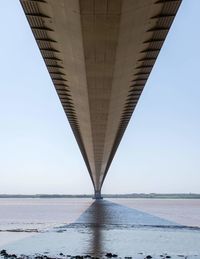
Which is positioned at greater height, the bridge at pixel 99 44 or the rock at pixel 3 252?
the bridge at pixel 99 44

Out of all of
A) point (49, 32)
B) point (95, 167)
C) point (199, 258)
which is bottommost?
point (199, 258)

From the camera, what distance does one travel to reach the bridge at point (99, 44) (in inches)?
563

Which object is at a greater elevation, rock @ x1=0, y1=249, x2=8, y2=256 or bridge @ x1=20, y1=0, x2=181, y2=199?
bridge @ x1=20, y1=0, x2=181, y2=199

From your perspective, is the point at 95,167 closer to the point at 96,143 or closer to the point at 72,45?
the point at 96,143

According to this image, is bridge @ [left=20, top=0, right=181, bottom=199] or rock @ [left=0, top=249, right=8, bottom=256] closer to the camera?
bridge @ [left=20, top=0, right=181, bottom=199]

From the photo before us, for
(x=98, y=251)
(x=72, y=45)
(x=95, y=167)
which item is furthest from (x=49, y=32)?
(x=95, y=167)

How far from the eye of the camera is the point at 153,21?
16.2 m

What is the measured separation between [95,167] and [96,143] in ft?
79.9

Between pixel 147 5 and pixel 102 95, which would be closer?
pixel 147 5

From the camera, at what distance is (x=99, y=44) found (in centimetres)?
1719

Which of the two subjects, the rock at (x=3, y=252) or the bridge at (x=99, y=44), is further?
the rock at (x=3, y=252)

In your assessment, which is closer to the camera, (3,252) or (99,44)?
(99,44)

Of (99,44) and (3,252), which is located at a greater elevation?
(99,44)

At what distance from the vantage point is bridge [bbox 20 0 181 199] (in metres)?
14.3
